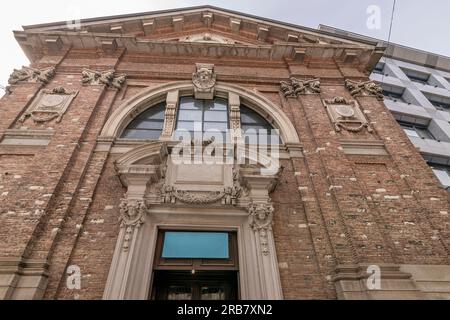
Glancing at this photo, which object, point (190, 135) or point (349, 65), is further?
point (349, 65)

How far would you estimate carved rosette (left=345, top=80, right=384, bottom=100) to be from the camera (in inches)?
364

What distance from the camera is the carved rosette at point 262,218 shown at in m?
5.74

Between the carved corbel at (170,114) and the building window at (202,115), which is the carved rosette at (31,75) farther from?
the building window at (202,115)

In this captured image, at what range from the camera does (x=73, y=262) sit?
531 cm

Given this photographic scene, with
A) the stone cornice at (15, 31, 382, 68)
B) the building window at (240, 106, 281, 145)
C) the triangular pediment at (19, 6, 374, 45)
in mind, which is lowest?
the building window at (240, 106, 281, 145)

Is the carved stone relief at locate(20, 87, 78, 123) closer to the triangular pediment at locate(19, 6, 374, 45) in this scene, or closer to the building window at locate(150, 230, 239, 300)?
the triangular pediment at locate(19, 6, 374, 45)

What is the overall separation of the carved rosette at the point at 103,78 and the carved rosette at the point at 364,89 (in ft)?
25.9

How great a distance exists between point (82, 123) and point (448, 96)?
23703mm

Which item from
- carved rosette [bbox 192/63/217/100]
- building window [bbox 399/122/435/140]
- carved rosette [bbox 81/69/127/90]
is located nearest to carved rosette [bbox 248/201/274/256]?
carved rosette [bbox 192/63/217/100]

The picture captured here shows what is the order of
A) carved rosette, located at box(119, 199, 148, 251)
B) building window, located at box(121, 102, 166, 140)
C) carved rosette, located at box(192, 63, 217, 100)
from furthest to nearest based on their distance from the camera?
carved rosette, located at box(192, 63, 217, 100) → building window, located at box(121, 102, 166, 140) → carved rosette, located at box(119, 199, 148, 251)

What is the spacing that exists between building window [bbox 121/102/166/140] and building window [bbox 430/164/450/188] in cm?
1421

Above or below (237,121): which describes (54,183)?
below

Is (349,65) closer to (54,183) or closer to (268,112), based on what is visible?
(268,112)

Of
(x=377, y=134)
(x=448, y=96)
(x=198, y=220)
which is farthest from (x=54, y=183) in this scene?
(x=448, y=96)
